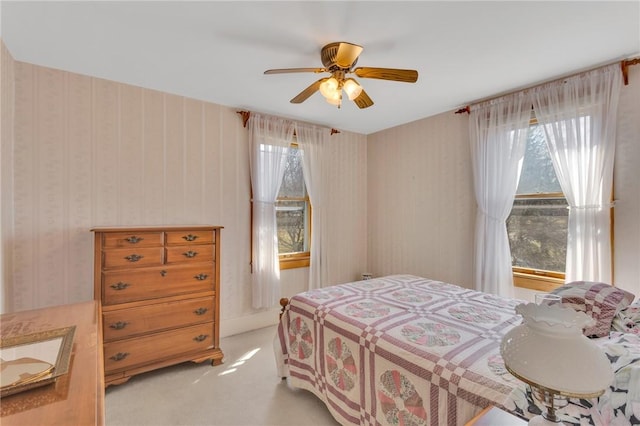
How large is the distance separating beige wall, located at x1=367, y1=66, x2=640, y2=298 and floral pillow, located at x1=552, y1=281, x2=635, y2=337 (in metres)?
1.20

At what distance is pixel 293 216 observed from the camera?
391 centimetres

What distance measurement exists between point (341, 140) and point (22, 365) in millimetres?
3993

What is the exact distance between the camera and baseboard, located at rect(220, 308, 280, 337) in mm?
3270

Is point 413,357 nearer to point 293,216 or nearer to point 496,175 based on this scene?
point 496,175

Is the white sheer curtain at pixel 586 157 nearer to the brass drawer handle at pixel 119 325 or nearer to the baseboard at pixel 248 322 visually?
the baseboard at pixel 248 322

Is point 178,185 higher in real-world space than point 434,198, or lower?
higher

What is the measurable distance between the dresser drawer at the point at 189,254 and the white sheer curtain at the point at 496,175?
2787mm

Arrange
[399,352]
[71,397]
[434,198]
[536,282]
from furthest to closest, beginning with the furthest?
[434,198], [536,282], [399,352], [71,397]

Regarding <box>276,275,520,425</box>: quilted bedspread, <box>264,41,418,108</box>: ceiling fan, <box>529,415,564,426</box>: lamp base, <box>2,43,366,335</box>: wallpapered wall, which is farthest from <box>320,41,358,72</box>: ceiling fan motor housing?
<box>529,415,564,426</box>: lamp base

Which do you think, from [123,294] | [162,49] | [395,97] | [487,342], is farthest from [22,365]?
[395,97]

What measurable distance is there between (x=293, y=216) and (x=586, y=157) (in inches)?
120

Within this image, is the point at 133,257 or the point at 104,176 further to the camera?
the point at 104,176

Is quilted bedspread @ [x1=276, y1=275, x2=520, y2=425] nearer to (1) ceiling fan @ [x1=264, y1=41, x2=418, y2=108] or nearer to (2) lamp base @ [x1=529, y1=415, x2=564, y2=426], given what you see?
(2) lamp base @ [x1=529, y1=415, x2=564, y2=426]

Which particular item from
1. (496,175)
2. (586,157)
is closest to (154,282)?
(496,175)
